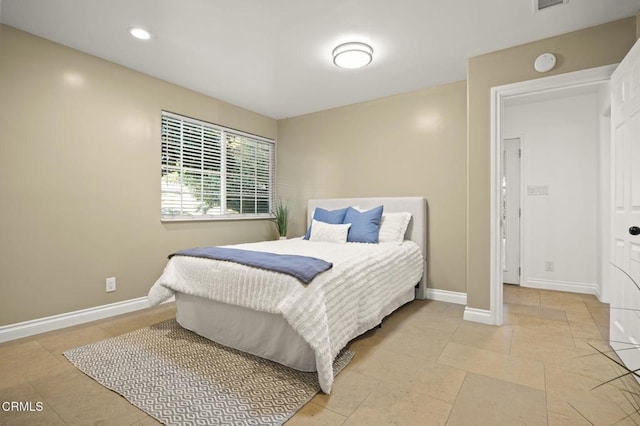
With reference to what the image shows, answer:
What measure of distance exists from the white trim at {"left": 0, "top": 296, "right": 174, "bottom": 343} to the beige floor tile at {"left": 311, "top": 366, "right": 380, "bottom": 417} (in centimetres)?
239

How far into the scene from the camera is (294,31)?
8.32ft

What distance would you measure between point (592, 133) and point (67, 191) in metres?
5.75

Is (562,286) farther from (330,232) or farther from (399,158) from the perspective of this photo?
(330,232)

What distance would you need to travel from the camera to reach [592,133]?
3.85 meters

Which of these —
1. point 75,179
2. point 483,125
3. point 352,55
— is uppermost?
point 352,55

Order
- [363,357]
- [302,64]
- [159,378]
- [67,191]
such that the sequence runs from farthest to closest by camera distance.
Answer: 1. [302,64]
2. [67,191]
3. [363,357]
4. [159,378]

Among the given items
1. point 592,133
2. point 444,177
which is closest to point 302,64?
point 444,177

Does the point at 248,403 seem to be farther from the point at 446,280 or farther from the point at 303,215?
the point at 303,215

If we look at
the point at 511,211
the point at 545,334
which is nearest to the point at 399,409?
the point at 545,334

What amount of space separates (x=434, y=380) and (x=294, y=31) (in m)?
2.73

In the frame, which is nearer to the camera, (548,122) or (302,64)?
(302,64)

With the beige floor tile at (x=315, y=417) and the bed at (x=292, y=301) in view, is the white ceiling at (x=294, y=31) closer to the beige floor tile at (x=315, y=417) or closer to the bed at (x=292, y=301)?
the bed at (x=292, y=301)

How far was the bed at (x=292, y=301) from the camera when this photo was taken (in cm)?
182

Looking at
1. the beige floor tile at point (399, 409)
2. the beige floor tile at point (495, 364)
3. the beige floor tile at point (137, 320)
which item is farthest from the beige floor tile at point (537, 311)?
the beige floor tile at point (137, 320)
